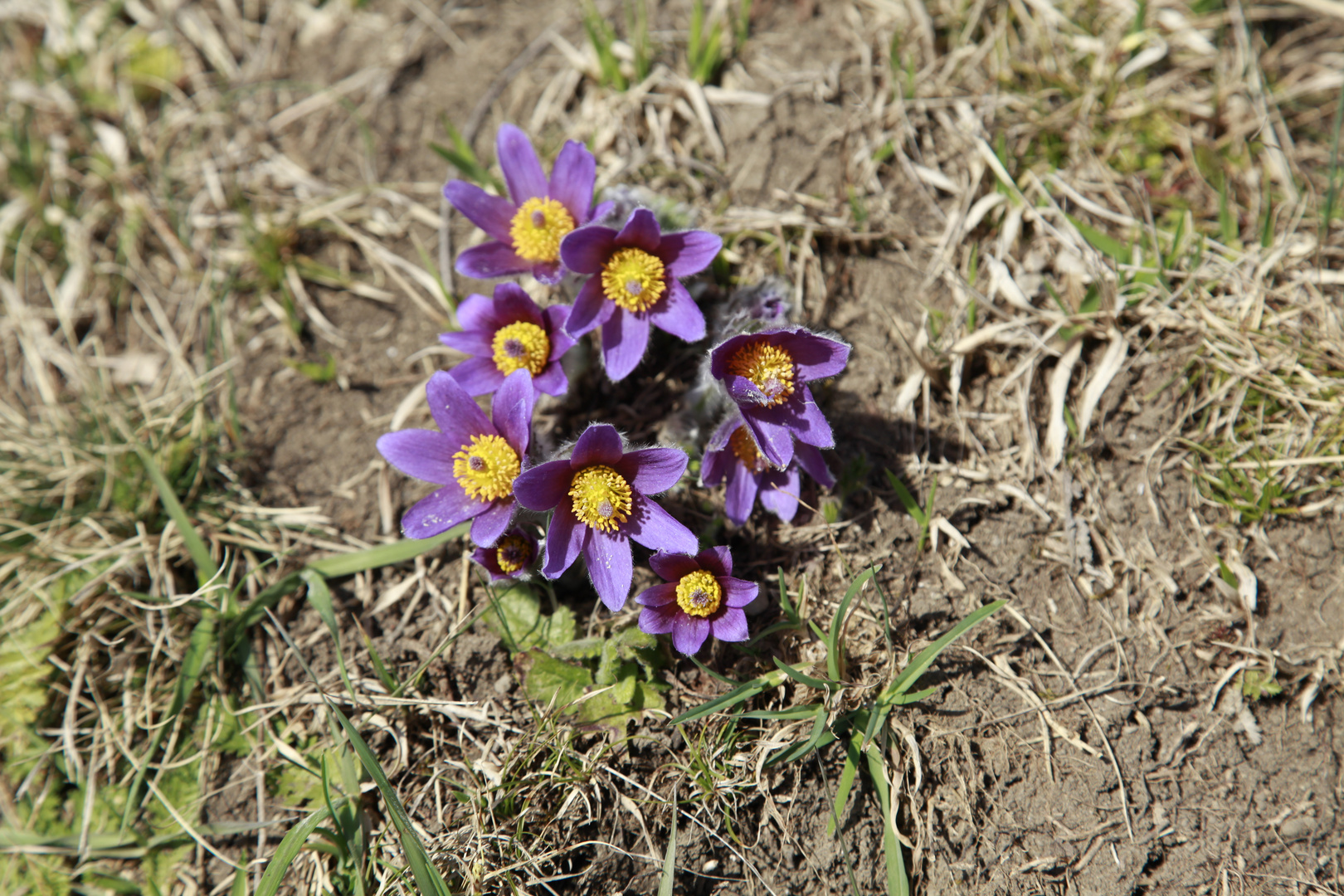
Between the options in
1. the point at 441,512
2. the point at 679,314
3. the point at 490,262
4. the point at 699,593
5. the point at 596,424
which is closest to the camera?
the point at 596,424

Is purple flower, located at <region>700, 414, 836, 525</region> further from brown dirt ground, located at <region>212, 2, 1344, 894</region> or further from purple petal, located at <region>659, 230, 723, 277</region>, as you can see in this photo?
purple petal, located at <region>659, 230, 723, 277</region>

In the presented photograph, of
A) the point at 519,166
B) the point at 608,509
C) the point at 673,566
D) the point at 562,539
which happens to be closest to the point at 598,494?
the point at 608,509

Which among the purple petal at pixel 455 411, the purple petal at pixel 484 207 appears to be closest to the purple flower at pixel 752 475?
the purple petal at pixel 455 411

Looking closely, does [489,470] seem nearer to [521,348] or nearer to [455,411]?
[455,411]

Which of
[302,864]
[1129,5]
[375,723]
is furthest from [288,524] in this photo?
[1129,5]

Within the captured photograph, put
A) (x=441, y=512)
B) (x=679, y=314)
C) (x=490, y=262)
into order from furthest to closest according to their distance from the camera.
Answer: (x=490, y=262)
(x=679, y=314)
(x=441, y=512)

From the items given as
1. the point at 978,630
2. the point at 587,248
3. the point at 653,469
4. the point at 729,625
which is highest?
the point at 587,248

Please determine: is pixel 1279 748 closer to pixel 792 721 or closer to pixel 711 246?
pixel 792 721
